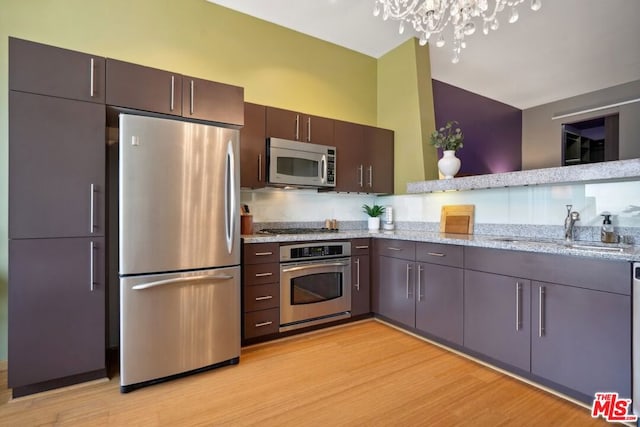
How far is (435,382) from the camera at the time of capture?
2.03 meters

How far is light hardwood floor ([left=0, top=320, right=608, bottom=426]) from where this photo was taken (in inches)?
65.2

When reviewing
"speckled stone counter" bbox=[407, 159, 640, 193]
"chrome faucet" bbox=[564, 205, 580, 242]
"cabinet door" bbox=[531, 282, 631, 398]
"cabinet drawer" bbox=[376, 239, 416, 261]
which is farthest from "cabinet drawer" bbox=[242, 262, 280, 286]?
"chrome faucet" bbox=[564, 205, 580, 242]

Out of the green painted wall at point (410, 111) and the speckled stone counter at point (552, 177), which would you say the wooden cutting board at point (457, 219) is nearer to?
the speckled stone counter at point (552, 177)

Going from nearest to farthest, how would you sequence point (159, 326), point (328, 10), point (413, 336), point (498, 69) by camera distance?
point (159, 326) < point (413, 336) < point (328, 10) < point (498, 69)

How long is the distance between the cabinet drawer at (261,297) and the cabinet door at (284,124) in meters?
1.40

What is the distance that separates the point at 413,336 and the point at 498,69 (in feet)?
11.8

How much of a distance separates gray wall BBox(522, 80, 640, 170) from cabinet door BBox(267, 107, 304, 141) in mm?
4487

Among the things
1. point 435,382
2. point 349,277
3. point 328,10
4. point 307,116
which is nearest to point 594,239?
point 435,382

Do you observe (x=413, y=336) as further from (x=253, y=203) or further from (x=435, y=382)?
(x=253, y=203)

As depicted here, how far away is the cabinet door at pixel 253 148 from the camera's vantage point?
2766 mm

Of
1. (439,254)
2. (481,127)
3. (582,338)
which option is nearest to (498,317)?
(582,338)

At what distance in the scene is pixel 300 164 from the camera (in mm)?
2986

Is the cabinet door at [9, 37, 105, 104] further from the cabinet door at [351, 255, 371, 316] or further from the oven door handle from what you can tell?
the cabinet door at [351, 255, 371, 316]

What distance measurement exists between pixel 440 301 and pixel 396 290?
475mm
